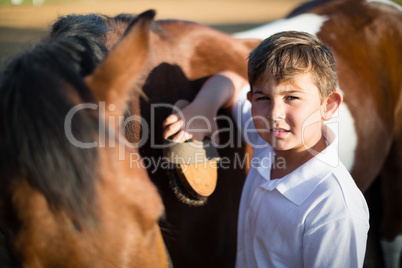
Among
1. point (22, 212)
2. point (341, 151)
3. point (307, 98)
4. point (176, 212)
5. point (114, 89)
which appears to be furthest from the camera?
point (341, 151)

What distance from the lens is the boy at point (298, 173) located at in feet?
3.38

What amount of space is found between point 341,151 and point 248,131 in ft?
2.58

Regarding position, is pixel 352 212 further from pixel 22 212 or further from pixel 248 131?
pixel 22 212

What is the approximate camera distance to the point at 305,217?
107cm

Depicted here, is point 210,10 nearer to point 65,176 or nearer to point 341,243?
point 341,243

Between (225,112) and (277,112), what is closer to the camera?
(277,112)

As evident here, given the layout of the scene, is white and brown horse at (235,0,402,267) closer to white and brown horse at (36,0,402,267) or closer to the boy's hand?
white and brown horse at (36,0,402,267)

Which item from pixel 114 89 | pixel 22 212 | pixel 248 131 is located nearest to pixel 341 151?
pixel 248 131

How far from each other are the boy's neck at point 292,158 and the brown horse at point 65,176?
0.56 metres

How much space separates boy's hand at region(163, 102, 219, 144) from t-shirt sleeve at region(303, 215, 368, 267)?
493 millimetres

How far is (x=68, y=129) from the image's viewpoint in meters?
0.77

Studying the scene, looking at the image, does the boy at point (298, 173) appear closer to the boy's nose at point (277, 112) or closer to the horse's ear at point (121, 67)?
the boy's nose at point (277, 112)

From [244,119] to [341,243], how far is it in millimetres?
632

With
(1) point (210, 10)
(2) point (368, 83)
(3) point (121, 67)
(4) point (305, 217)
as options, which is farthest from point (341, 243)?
(1) point (210, 10)
